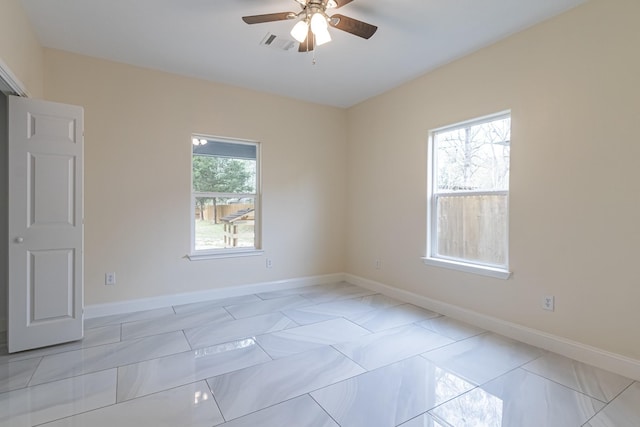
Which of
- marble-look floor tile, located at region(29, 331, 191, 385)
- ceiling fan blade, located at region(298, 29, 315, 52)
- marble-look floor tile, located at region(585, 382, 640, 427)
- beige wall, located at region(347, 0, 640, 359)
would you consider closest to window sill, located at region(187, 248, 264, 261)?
marble-look floor tile, located at region(29, 331, 191, 385)

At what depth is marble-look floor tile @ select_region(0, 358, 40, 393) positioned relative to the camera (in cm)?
212

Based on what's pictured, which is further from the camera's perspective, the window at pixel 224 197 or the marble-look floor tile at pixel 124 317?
the window at pixel 224 197

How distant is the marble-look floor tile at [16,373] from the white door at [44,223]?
0.76 feet

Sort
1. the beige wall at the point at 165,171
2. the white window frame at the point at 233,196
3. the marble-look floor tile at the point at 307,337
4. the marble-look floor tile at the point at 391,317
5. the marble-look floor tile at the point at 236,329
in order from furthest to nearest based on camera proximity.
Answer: the white window frame at the point at 233,196
the beige wall at the point at 165,171
the marble-look floor tile at the point at 391,317
the marble-look floor tile at the point at 236,329
the marble-look floor tile at the point at 307,337

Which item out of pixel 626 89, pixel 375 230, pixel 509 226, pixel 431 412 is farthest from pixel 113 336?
pixel 626 89

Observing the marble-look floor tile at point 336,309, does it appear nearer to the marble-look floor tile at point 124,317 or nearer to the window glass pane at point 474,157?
the marble-look floor tile at point 124,317

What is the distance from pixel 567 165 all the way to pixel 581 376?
1581 millimetres

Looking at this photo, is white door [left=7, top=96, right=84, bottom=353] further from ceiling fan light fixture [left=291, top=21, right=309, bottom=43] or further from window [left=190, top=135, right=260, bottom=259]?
ceiling fan light fixture [left=291, top=21, right=309, bottom=43]

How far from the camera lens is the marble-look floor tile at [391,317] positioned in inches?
127

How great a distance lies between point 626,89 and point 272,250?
12.8 ft

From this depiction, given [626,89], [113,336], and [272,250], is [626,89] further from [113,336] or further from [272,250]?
[113,336]

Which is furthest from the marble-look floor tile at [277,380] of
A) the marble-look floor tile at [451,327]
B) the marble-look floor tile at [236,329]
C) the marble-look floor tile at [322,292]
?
the marble-look floor tile at [322,292]

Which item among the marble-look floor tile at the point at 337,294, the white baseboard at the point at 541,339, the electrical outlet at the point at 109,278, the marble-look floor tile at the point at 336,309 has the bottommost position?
the marble-look floor tile at the point at 336,309

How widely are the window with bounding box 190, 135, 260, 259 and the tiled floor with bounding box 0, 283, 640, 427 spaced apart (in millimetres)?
1175
